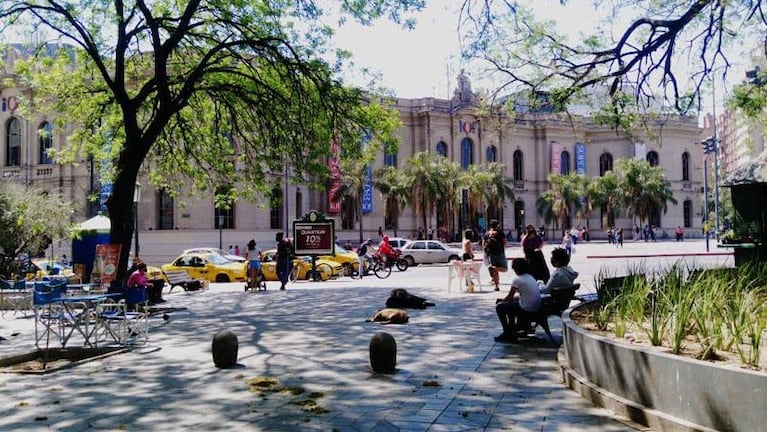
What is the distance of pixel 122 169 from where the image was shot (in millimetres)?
15203

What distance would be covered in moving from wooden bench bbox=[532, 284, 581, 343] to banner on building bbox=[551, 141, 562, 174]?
64990 millimetres

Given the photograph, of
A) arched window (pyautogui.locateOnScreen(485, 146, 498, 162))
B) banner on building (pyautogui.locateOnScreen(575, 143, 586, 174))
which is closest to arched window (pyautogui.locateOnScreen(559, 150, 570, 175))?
banner on building (pyautogui.locateOnScreen(575, 143, 586, 174))

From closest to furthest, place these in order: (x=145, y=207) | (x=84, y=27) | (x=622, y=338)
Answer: (x=622, y=338) < (x=84, y=27) < (x=145, y=207)

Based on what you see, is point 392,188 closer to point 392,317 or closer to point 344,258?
point 344,258

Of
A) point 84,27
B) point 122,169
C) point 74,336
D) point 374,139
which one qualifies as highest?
point 84,27

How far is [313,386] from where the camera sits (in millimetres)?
7445

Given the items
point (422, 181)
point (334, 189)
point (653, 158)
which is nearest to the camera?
point (334, 189)

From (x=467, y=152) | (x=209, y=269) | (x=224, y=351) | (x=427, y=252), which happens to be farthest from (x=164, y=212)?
(x=224, y=351)

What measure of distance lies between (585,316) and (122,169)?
36.0ft

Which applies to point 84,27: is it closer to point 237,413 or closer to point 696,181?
point 237,413

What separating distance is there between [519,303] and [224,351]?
4210mm

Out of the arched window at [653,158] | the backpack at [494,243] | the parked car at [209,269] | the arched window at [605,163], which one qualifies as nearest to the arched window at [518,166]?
the arched window at [605,163]

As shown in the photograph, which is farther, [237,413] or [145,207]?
[145,207]

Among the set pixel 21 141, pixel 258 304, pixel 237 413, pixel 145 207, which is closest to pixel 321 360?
pixel 237 413
